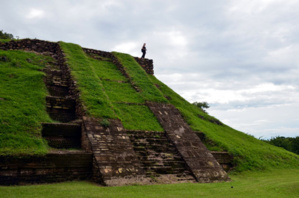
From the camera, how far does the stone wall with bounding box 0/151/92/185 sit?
18.5 ft

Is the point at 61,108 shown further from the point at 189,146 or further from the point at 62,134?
the point at 189,146

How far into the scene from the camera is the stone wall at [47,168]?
5637mm

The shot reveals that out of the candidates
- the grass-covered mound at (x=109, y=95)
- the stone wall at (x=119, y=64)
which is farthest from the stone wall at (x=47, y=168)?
the stone wall at (x=119, y=64)

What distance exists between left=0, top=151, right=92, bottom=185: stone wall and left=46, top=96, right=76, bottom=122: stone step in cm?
243

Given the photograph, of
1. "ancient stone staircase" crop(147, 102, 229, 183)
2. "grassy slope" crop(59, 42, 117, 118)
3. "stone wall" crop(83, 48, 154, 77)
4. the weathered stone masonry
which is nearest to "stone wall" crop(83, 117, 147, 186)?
the weathered stone masonry

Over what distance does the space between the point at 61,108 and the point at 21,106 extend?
4.71 feet

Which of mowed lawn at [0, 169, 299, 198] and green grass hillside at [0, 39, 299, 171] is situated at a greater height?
green grass hillside at [0, 39, 299, 171]

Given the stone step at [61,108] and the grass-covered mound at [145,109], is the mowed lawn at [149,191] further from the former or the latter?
the stone step at [61,108]

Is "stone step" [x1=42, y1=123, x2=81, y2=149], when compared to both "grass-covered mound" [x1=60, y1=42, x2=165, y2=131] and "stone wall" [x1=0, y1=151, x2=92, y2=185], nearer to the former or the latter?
"grass-covered mound" [x1=60, y1=42, x2=165, y2=131]

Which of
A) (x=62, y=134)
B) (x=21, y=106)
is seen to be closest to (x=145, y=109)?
(x=62, y=134)

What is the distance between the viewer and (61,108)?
8.88m

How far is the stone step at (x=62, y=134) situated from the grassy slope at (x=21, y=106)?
0.34 meters

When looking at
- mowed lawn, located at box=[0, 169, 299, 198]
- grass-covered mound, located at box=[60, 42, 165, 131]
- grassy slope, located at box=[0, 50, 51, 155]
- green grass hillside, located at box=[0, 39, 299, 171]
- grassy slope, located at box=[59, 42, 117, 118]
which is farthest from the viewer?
grass-covered mound, located at box=[60, 42, 165, 131]

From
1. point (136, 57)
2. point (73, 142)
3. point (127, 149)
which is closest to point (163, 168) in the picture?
point (127, 149)
